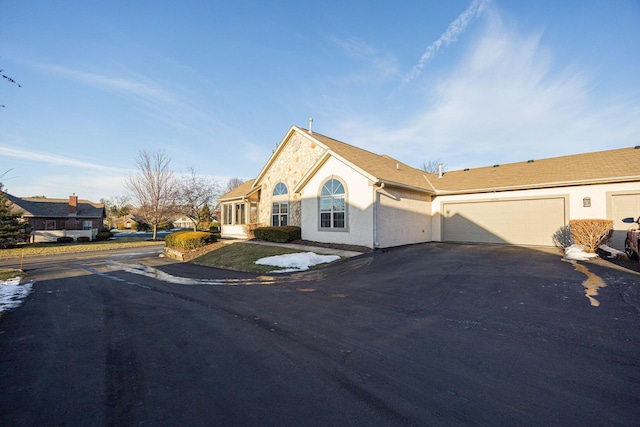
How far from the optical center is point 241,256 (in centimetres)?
1376

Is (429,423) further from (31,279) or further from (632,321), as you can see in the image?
(31,279)

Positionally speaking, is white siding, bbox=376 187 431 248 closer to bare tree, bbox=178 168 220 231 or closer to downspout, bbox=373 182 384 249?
downspout, bbox=373 182 384 249

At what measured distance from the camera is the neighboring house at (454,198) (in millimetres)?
12711

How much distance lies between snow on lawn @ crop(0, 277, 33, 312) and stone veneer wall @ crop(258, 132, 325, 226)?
12.2m

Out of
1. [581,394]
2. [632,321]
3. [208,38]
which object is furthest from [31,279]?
[632,321]

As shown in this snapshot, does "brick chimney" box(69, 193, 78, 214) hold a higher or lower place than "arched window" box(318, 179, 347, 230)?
higher

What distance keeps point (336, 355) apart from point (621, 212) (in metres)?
15.4

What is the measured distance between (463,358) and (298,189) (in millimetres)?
13549

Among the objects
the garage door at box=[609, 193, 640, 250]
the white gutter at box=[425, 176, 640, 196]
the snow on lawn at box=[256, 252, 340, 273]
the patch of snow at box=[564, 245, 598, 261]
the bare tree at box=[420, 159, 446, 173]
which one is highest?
the bare tree at box=[420, 159, 446, 173]

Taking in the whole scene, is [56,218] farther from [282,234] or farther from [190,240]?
[282,234]

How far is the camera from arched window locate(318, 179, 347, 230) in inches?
566

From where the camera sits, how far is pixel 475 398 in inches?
111

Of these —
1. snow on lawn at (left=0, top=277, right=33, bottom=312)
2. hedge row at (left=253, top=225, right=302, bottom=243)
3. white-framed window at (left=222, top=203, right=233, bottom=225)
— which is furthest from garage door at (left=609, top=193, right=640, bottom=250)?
white-framed window at (left=222, top=203, right=233, bottom=225)

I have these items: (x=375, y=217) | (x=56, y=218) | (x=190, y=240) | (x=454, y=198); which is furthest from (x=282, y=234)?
(x=56, y=218)
